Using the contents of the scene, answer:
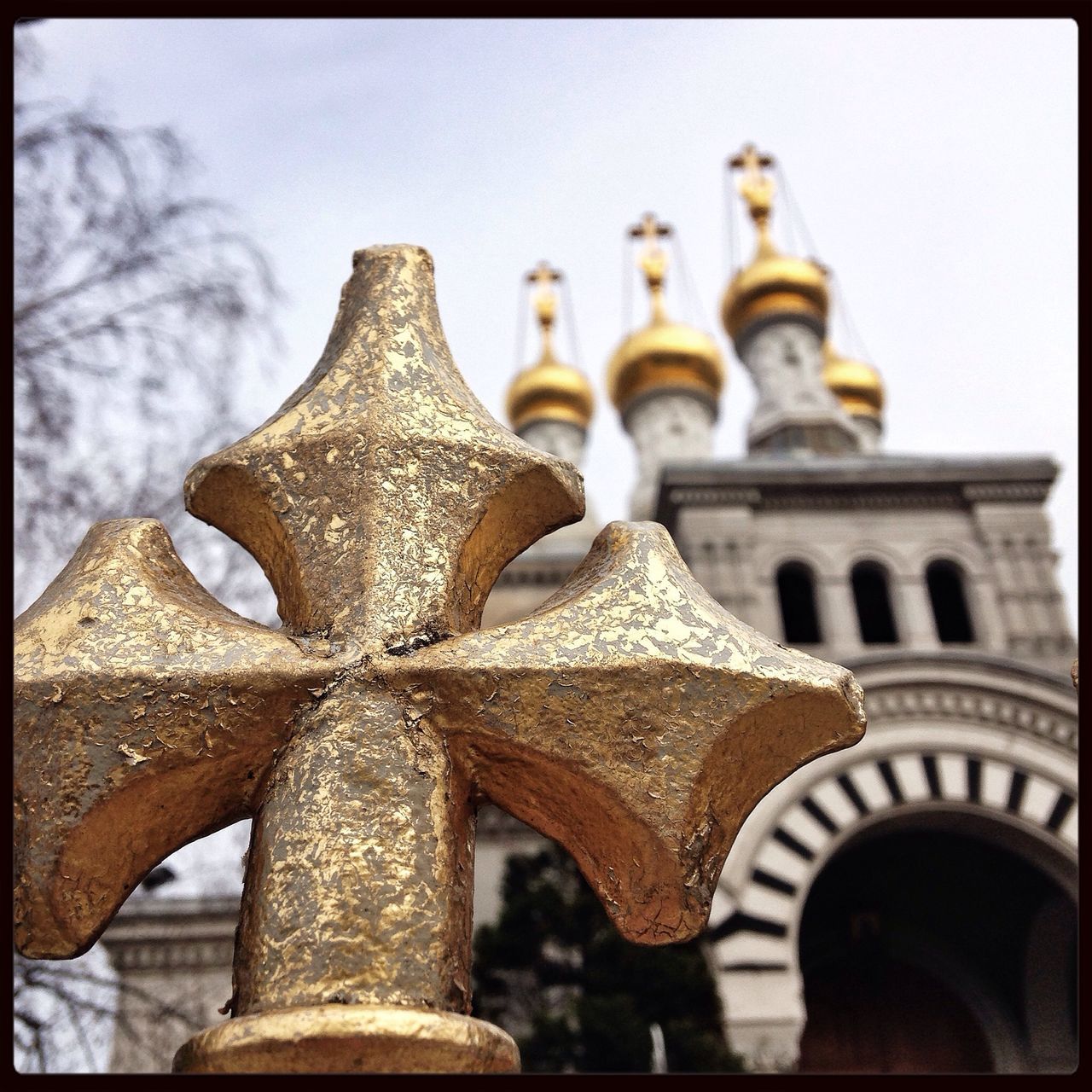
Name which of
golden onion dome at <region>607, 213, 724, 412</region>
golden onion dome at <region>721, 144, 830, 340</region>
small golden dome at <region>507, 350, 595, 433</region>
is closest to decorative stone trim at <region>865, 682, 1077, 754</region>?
golden onion dome at <region>721, 144, 830, 340</region>

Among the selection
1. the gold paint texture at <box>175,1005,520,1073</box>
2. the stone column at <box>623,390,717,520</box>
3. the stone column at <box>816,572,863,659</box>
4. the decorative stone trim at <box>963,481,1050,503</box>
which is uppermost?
the stone column at <box>623,390,717,520</box>

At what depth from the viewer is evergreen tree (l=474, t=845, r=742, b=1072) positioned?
880 centimetres

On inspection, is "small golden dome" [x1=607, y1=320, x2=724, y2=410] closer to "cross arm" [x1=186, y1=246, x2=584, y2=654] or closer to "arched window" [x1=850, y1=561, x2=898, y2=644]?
"arched window" [x1=850, y1=561, x2=898, y2=644]

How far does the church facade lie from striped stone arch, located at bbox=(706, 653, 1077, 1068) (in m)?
0.02

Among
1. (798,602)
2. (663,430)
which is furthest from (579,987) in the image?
(663,430)

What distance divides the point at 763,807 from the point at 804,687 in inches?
424

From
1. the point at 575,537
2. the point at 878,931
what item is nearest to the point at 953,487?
the point at 878,931

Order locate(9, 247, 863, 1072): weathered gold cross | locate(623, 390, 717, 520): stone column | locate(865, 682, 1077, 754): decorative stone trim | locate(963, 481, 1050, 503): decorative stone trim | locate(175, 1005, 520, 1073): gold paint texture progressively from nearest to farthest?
locate(175, 1005, 520, 1073): gold paint texture, locate(9, 247, 863, 1072): weathered gold cross, locate(865, 682, 1077, 754): decorative stone trim, locate(963, 481, 1050, 503): decorative stone trim, locate(623, 390, 717, 520): stone column

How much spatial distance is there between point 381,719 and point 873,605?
14.1 metres

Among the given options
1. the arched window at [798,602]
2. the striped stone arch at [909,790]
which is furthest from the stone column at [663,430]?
the striped stone arch at [909,790]

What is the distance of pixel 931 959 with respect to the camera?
44.7ft

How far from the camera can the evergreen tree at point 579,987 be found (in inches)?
347

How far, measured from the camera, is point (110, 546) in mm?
1134

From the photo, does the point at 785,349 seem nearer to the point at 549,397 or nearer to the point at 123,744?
the point at 549,397
